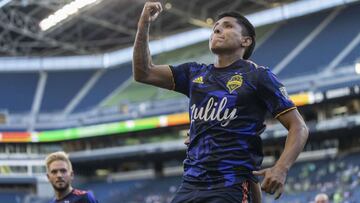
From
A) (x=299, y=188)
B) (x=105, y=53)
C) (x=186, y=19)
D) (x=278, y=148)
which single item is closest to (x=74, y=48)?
(x=105, y=53)

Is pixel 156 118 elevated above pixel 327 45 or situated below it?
below

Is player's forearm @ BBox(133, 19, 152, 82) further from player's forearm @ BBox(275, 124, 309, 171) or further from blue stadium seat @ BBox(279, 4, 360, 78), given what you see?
blue stadium seat @ BBox(279, 4, 360, 78)

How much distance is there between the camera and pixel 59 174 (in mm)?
5773

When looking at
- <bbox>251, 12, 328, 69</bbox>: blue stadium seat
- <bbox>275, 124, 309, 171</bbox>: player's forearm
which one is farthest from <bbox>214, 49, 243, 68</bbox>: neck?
<bbox>251, 12, 328, 69</bbox>: blue stadium seat

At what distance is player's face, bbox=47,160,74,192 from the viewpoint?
5754mm

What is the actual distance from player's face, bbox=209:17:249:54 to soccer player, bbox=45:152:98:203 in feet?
8.57

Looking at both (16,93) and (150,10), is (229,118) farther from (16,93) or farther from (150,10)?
(16,93)

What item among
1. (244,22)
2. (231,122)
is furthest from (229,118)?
(244,22)

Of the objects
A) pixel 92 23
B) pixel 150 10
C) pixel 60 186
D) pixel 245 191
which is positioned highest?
pixel 92 23

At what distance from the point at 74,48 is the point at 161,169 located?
10.9m

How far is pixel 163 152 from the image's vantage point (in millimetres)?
37188

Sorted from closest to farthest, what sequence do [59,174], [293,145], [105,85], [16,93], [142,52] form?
[293,145], [142,52], [59,174], [16,93], [105,85]

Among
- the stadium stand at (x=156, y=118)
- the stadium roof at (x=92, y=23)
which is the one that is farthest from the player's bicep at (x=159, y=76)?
the stadium roof at (x=92, y=23)

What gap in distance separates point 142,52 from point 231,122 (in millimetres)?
701
